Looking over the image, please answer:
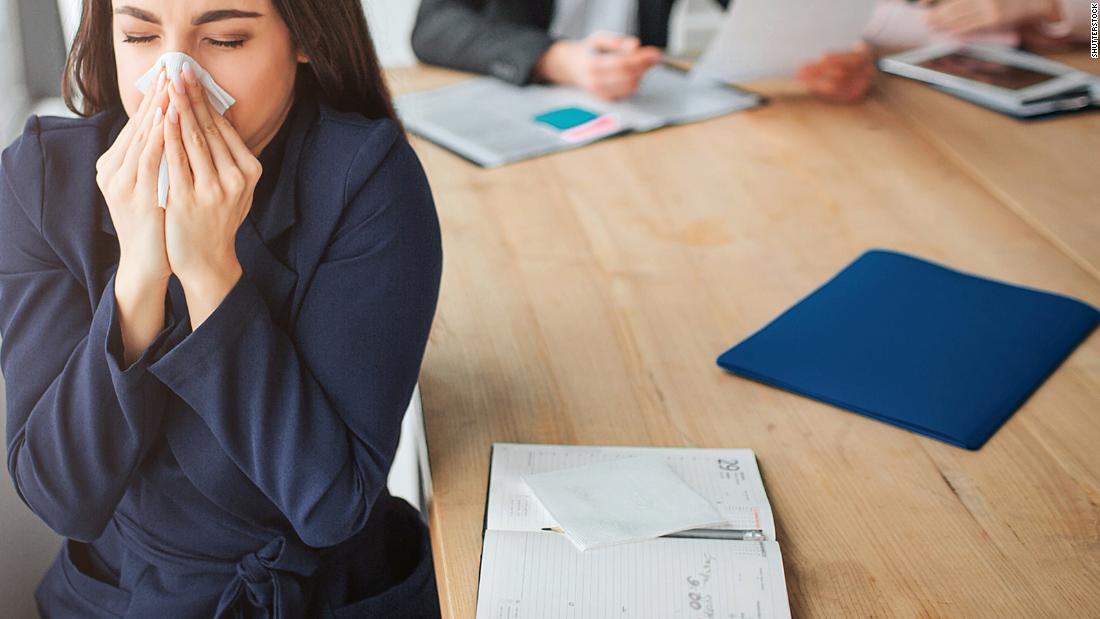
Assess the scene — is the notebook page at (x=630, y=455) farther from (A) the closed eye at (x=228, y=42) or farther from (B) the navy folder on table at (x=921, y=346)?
(A) the closed eye at (x=228, y=42)

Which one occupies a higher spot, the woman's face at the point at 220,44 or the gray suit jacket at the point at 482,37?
the woman's face at the point at 220,44

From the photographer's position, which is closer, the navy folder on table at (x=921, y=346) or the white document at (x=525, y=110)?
the navy folder on table at (x=921, y=346)

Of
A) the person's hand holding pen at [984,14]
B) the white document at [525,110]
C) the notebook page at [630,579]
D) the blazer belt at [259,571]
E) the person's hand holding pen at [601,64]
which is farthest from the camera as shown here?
the person's hand holding pen at [984,14]

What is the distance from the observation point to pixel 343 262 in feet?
3.17

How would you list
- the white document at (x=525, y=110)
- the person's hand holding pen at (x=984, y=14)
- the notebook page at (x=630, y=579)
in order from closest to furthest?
1. the notebook page at (x=630, y=579)
2. the white document at (x=525, y=110)
3. the person's hand holding pen at (x=984, y=14)

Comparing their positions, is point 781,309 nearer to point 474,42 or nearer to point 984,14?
point 474,42

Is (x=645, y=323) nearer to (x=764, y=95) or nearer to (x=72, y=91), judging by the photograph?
(x=72, y=91)

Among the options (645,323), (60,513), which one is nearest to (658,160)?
(645,323)

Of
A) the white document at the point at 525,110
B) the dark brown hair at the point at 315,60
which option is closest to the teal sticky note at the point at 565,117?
the white document at the point at 525,110

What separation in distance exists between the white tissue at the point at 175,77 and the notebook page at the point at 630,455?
38cm

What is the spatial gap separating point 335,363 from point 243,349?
8 centimetres

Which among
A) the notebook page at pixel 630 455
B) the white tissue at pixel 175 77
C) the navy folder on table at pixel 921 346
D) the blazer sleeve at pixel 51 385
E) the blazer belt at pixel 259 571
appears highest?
the white tissue at pixel 175 77

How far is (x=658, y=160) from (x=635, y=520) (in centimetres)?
86

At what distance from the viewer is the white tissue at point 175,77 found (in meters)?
0.87
